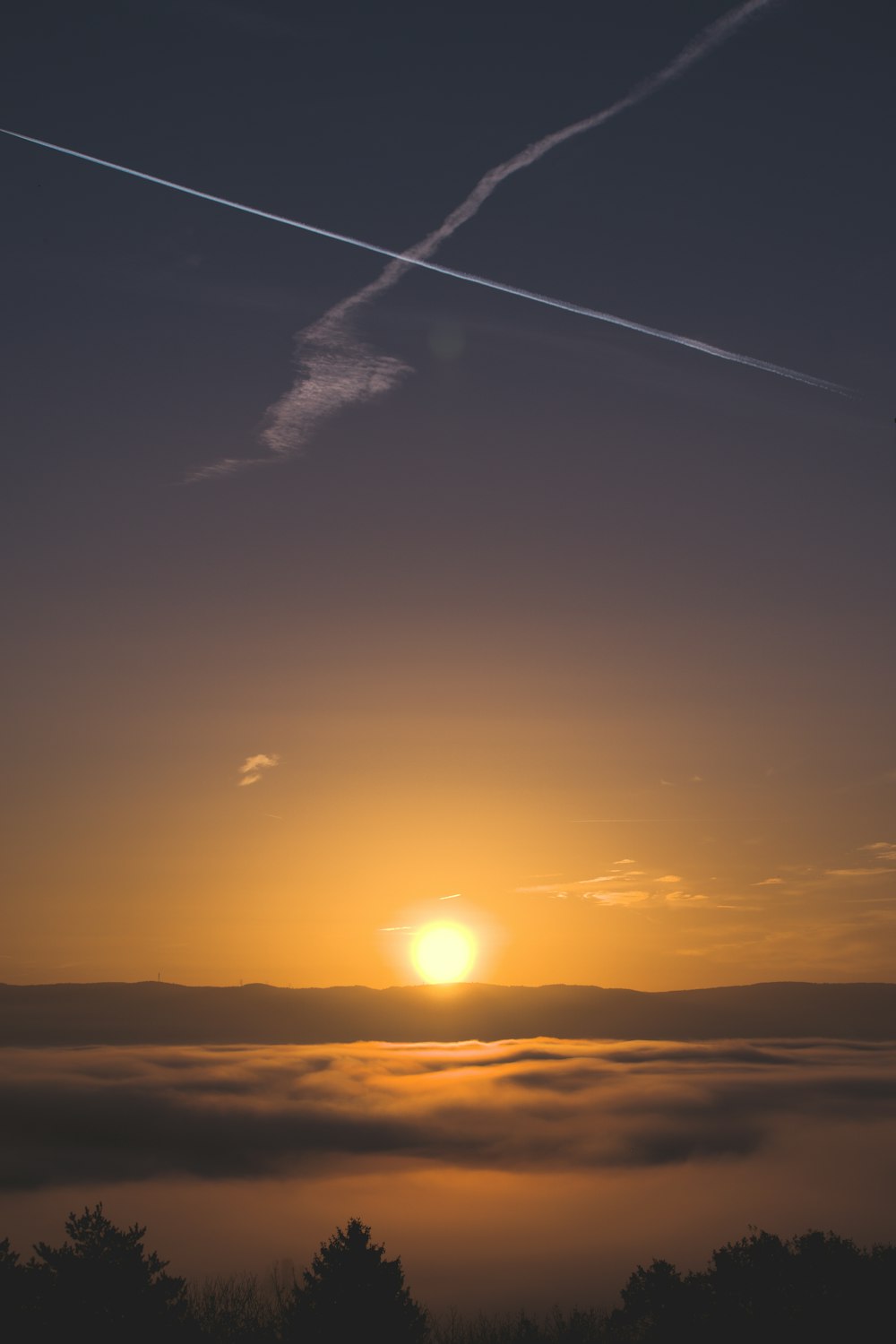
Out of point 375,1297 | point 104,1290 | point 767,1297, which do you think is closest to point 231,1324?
point 375,1297

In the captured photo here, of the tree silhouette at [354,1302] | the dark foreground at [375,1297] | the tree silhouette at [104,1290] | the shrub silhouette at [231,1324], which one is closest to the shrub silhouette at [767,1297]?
the dark foreground at [375,1297]

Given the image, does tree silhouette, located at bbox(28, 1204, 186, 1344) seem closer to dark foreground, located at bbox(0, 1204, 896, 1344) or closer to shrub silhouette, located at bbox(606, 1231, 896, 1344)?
dark foreground, located at bbox(0, 1204, 896, 1344)

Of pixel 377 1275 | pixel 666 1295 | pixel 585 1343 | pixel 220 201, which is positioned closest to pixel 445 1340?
pixel 585 1343

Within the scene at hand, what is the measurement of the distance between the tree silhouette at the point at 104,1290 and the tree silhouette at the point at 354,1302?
31.7ft

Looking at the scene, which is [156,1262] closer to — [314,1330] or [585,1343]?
[314,1330]

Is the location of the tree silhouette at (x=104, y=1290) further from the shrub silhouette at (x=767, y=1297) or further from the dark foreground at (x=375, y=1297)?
the shrub silhouette at (x=767, y=1297)

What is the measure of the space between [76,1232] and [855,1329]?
2011 inches

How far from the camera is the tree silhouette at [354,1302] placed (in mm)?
72375

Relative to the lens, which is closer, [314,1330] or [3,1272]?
[3,1272]

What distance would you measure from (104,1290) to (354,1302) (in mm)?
16874

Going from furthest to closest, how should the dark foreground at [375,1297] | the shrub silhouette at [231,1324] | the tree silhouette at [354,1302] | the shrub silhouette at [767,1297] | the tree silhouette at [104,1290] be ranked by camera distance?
the shrub silhouette at [231,1324] < the shrub silhouette at [767,1297] < the tree silhouette at [354,1302] < the dark foreground at [375,1297] < the tree silhouette at [104,1290]

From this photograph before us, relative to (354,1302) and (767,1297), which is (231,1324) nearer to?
(354,1302)

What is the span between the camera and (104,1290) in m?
65.9

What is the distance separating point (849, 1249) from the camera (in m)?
93.6
